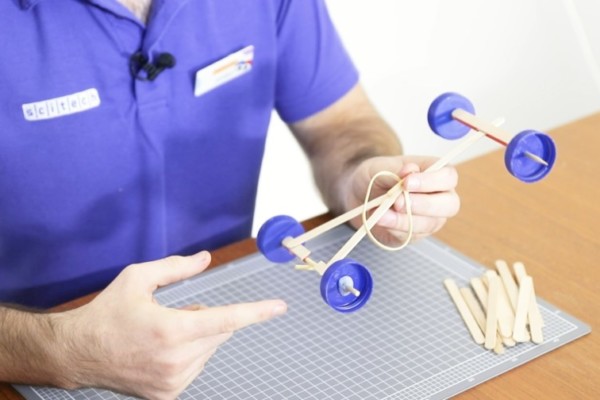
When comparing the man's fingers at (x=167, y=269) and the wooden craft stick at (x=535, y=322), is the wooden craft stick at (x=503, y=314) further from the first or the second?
the man's fingers at (x=167, y=269)

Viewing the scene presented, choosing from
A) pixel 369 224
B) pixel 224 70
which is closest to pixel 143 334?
pixel 369 224

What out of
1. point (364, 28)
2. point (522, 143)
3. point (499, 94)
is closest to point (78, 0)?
point (522, 143)

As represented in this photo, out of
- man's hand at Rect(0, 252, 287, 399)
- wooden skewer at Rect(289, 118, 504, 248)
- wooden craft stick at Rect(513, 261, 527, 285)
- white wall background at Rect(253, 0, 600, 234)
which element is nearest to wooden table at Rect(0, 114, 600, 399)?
wooden craft stick at Rect(513, 261, 527, 285)

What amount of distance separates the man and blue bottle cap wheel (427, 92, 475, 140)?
2.2 inches

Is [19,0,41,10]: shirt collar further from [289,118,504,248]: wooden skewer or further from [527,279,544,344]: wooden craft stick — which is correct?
[527,279,544,344]: wooden craft stick

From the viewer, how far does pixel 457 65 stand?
3.22m

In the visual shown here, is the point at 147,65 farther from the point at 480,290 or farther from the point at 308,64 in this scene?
the point at 480,290

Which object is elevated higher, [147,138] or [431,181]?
[147,138]

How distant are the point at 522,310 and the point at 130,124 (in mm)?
639

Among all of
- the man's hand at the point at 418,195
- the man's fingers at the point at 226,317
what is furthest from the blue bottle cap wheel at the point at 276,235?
the man's fingers at the point at 226,317

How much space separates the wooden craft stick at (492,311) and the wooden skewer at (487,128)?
0.25 meters

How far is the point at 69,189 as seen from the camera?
4.94ft

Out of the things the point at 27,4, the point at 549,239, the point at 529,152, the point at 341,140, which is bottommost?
the point at 549,239

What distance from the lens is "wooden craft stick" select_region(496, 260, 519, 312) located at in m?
1.37
